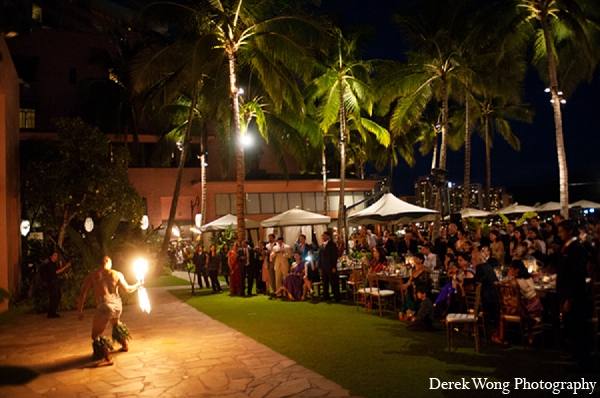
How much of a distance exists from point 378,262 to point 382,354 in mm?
5282

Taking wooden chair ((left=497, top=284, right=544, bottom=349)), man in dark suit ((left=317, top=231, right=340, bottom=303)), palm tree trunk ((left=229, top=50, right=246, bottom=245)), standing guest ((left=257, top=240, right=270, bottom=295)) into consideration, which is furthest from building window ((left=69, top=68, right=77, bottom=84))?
wooden chair ((left=497, top=284, right=544, bottom=349))

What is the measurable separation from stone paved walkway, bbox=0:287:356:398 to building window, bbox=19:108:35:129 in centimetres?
2601

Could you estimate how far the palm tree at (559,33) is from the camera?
17.0m

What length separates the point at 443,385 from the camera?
6676mm

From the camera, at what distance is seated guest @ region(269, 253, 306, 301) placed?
15.7 m

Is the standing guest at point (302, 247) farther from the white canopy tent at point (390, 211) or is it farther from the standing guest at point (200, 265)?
the standing guest at point (200, 265)

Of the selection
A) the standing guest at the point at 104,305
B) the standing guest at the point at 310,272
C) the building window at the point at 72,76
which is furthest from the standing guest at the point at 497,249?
the building window at the point at 72,76

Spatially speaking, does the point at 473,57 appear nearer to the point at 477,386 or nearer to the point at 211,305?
the point at 211,305

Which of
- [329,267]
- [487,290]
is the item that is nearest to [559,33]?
[329,267]

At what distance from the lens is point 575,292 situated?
271 inches


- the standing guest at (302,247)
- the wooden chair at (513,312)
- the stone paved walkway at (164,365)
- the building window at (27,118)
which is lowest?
the stone paved walkway at (164,365)

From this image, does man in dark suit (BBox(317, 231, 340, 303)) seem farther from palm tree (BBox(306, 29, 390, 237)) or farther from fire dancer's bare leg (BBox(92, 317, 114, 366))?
palm tree (BBox(306, 29, 390, 237))

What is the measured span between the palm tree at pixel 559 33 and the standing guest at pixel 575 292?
1135 cm

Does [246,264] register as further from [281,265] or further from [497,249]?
[497,249]
